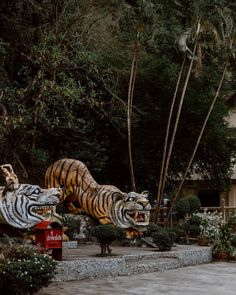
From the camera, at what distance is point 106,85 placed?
56.8 ft

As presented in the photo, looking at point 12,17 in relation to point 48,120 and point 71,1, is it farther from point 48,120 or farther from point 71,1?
point 48,120

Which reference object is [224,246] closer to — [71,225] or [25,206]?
[71,225]

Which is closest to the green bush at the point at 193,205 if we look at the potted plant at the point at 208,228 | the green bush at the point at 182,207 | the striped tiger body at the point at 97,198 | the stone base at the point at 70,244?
the green bush at the point at 182,207

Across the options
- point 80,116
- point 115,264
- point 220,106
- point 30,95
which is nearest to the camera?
point 115,264

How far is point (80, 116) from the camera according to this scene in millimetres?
19188

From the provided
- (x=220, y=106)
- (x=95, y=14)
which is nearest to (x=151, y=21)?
(x=95, y=14)

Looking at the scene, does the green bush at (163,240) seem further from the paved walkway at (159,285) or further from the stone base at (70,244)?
the stone base at (70,244)

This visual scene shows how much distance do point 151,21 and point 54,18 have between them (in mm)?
3014

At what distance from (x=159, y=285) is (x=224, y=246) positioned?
5361 millimetres

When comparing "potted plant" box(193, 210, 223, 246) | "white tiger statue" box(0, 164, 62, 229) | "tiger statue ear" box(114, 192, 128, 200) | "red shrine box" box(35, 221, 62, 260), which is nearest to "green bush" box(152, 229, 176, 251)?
"tiger statue ear" box(114, 192, 128, 200)

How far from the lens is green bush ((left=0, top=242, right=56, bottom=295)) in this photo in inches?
313

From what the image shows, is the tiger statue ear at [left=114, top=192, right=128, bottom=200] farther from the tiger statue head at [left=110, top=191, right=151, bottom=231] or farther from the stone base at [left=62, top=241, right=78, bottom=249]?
the stone base at [left=62, top=241, right=78, bottom=249]

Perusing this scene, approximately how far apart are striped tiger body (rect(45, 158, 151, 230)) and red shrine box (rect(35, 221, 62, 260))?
4374mm

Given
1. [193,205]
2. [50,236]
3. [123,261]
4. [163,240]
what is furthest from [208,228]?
[50,236]
